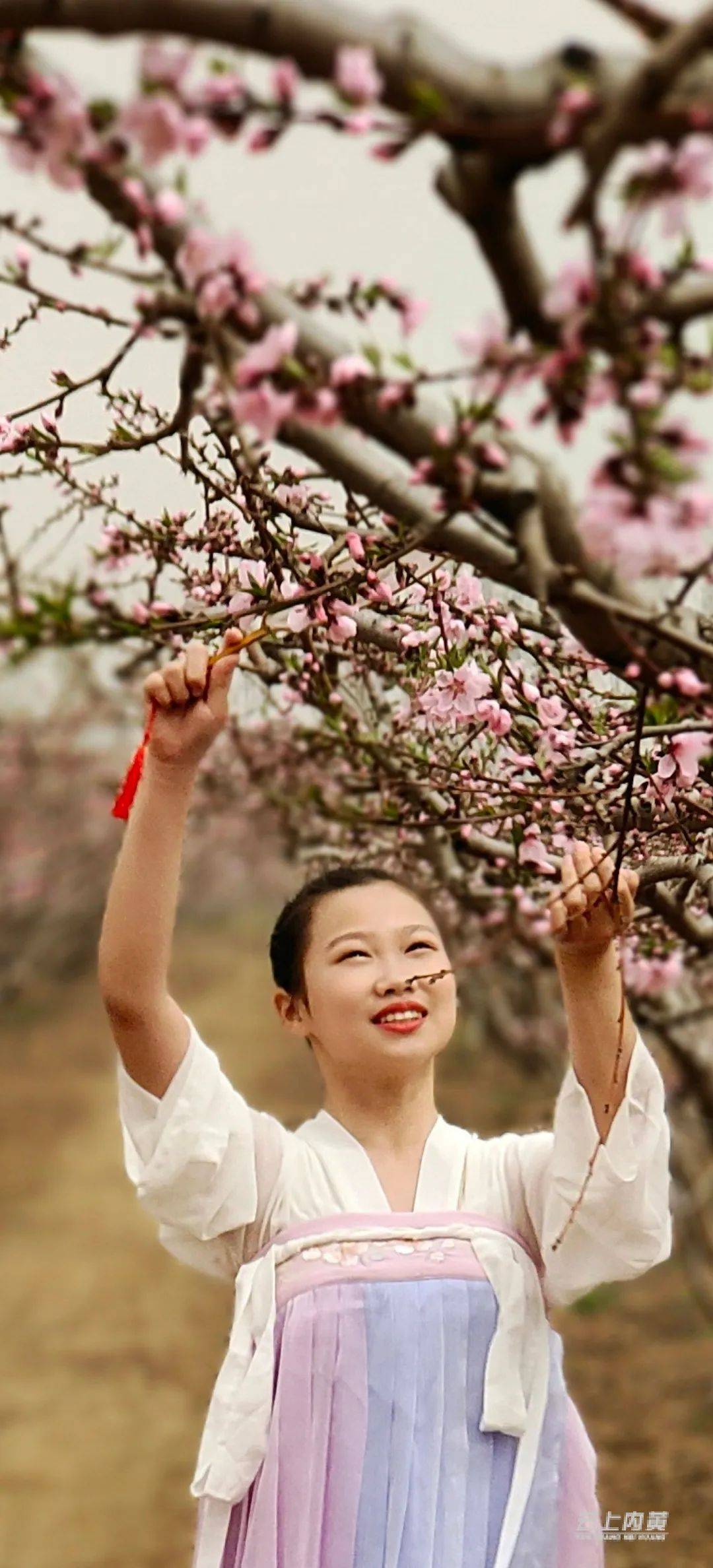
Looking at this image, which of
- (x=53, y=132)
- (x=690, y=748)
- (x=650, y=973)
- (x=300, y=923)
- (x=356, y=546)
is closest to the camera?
(x=53, y=132)

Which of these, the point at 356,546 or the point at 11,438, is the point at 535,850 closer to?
the point at 356,546

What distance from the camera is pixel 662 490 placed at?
0.86m

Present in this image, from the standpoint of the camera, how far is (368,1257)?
64.1 inches

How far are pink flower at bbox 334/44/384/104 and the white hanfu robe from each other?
3.54 ft

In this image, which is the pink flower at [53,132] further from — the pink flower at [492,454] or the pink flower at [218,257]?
the pink flower at [492,454]

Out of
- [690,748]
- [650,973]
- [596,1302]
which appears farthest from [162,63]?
[596,1302]

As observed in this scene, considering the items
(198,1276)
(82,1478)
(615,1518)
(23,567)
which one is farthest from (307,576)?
(198,1276)

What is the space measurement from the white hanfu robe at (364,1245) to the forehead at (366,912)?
0.23 m

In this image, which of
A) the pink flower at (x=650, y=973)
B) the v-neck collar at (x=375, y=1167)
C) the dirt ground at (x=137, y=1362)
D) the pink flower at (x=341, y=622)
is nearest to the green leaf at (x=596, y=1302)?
the dirt ground at (x=137, y=1362)

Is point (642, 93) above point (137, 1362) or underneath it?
underneath

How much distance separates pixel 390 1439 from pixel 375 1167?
0.30m

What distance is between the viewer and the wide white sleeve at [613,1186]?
63.2 inches

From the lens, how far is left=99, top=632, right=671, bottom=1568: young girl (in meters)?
1.55

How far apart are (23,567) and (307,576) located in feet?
2.63
